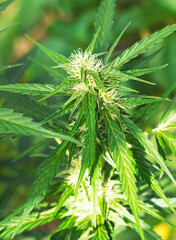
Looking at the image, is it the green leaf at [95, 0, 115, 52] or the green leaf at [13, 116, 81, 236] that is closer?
the green leaf at [13, 116, 81, 236]

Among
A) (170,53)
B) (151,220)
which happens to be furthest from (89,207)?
(170,53)

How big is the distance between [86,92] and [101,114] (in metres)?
0.05

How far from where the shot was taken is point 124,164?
0.43 m

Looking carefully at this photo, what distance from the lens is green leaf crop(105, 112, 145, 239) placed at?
0.41 metres

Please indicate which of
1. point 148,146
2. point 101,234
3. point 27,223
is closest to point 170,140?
point 148,146

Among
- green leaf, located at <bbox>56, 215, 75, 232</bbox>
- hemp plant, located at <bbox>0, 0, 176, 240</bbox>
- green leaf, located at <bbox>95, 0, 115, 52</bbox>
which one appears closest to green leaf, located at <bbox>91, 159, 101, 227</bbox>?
hemp plant, located at <bbox>0, 0, 176, 240</bbox>

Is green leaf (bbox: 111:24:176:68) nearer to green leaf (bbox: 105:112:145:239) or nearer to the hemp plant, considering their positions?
the hemp plant

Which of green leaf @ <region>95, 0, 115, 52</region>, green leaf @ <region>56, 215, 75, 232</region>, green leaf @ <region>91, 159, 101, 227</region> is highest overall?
green leaf @ <region>95, 0, 115, 52</region>

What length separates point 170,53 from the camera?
78.4 inches

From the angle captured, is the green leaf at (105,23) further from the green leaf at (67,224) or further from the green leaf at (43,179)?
the green leaf at (67,224)

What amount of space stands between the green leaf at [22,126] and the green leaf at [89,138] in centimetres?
4

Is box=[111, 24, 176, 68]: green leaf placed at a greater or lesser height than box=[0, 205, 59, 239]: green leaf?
greater

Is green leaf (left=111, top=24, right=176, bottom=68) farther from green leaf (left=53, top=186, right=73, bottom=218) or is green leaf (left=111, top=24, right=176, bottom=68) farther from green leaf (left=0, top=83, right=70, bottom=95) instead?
green leaf (left=53, top=186, right=73, bottom=218)

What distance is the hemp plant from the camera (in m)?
0.42
